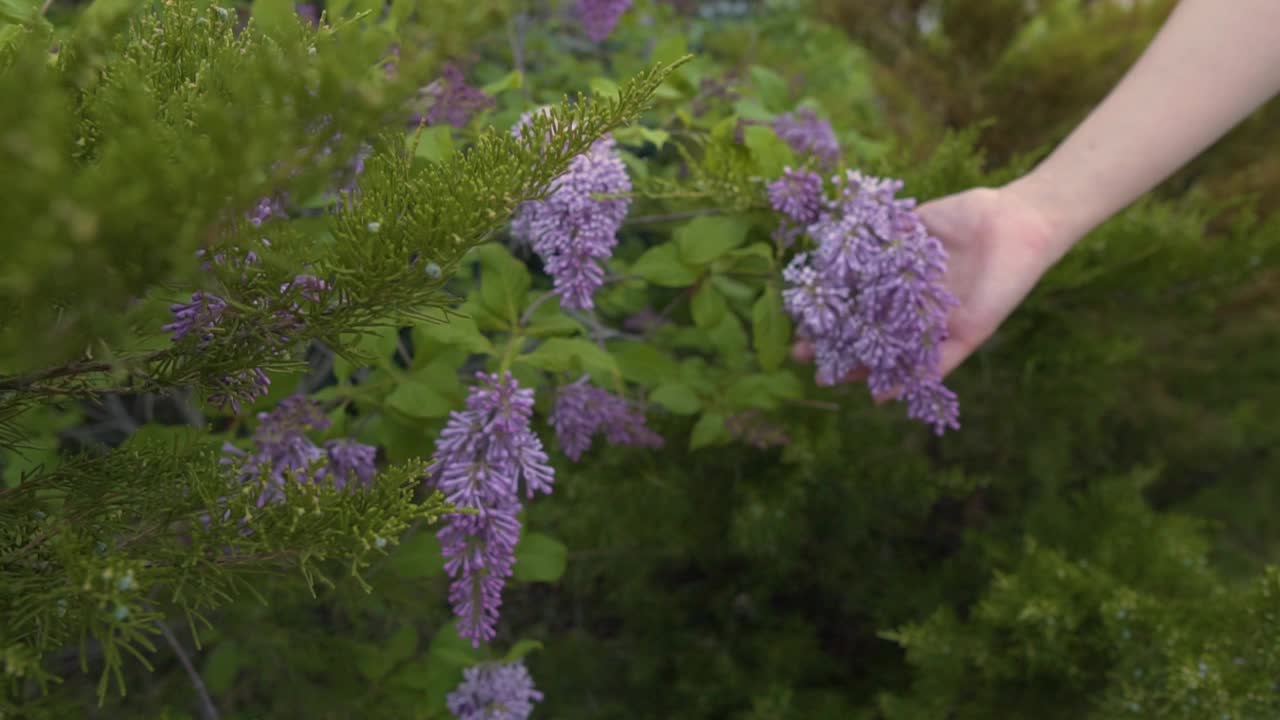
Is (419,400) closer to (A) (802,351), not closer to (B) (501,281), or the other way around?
(B) (501,281)

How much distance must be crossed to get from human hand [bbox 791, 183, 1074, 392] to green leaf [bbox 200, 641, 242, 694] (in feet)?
3.79

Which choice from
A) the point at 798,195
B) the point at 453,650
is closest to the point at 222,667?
the point at 453,650

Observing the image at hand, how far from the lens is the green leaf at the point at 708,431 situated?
1382 millimetres

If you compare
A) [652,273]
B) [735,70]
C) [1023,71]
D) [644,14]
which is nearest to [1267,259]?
[1023,71]

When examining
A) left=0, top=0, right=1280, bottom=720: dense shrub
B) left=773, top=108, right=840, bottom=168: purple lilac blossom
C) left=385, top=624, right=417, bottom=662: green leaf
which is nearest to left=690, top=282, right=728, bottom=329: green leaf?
left=0, top=0, right=1280, bottom=720: dense shrub

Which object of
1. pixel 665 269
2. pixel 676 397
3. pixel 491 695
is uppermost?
pixel 665 269

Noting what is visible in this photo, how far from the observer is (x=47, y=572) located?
60 centimetres

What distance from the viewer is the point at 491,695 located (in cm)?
117

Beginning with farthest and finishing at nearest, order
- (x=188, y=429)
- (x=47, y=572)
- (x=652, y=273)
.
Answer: (x=652, y=273)
(x=188, y=429)
(x=47, y=572)

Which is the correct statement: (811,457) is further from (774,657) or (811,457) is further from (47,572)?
(47,572)

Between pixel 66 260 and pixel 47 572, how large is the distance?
345 mm

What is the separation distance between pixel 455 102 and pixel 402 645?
0.92 metres

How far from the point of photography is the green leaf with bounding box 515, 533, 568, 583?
3.75ft

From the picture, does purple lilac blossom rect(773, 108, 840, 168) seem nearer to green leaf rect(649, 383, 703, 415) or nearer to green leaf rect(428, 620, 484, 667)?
green leaf rect(649, 383, 703, 415)
